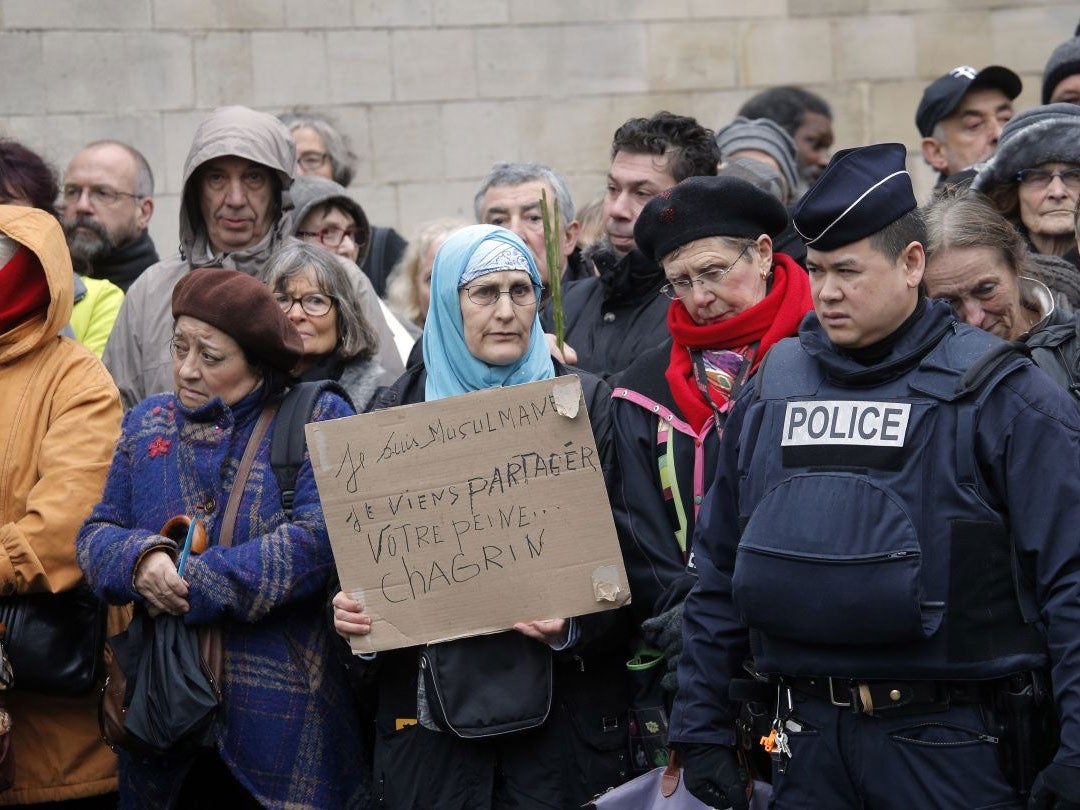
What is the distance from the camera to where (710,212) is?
440 cm

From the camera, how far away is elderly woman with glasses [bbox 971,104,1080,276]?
17.4 ft

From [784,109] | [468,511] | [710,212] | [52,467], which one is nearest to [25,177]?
[52,467]

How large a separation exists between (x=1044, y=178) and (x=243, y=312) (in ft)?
9.03

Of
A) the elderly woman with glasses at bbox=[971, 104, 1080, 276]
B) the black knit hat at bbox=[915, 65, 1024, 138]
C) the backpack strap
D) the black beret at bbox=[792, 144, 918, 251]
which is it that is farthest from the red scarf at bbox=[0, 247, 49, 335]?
the black knit hat at bbox=[915, 65, 1024, 138]

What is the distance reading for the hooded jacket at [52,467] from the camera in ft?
16.1

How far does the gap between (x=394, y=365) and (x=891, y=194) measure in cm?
260


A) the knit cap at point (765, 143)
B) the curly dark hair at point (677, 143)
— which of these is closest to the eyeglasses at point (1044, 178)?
the curly dark hair at point (677, 143)

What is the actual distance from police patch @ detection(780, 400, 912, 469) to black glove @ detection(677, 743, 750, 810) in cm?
75

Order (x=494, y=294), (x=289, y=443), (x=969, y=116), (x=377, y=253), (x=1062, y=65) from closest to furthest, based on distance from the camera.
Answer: (x=494, y=294)
(x=289, y=443)
(x=1062, y=65)
(x=969, y=116)
(x=377, y=253)

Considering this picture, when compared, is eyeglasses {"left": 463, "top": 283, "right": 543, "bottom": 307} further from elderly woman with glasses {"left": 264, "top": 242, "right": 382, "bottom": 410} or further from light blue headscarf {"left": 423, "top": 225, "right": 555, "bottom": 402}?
elderly woman with glasses {"left": 264, "top": 242, "right": 382, "bottom": 410}

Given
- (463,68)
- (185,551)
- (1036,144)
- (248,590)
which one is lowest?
(248,590)

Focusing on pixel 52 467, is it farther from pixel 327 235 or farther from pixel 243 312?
pixel 327 235

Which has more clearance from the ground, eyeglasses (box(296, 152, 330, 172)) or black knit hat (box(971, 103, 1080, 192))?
eyeglasses (box(296, 152, 330, 172))

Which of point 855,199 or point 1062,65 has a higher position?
point 1062,65
